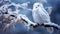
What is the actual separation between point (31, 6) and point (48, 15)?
0.70 ft

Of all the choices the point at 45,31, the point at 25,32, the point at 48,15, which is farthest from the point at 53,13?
the point at 25,32

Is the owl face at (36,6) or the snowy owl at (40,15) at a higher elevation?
the owl face at (36,6)

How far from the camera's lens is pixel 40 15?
6.22 feet

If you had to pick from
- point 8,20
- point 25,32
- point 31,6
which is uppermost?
point 31,6

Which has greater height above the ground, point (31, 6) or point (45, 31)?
point (31, 6)

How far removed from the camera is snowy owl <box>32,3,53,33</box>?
1.89 metres

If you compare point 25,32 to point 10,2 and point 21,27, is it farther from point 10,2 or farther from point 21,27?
point 10,2

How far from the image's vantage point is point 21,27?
6.39 feet

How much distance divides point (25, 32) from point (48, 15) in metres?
0.32

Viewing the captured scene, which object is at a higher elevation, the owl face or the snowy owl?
the owl face

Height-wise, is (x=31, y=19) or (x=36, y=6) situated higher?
(x=36, y=6)

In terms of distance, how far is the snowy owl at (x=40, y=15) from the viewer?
6.21 ft

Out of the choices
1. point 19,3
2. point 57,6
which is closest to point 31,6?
point 19,3

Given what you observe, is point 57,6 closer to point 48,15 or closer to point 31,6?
point 48,15
